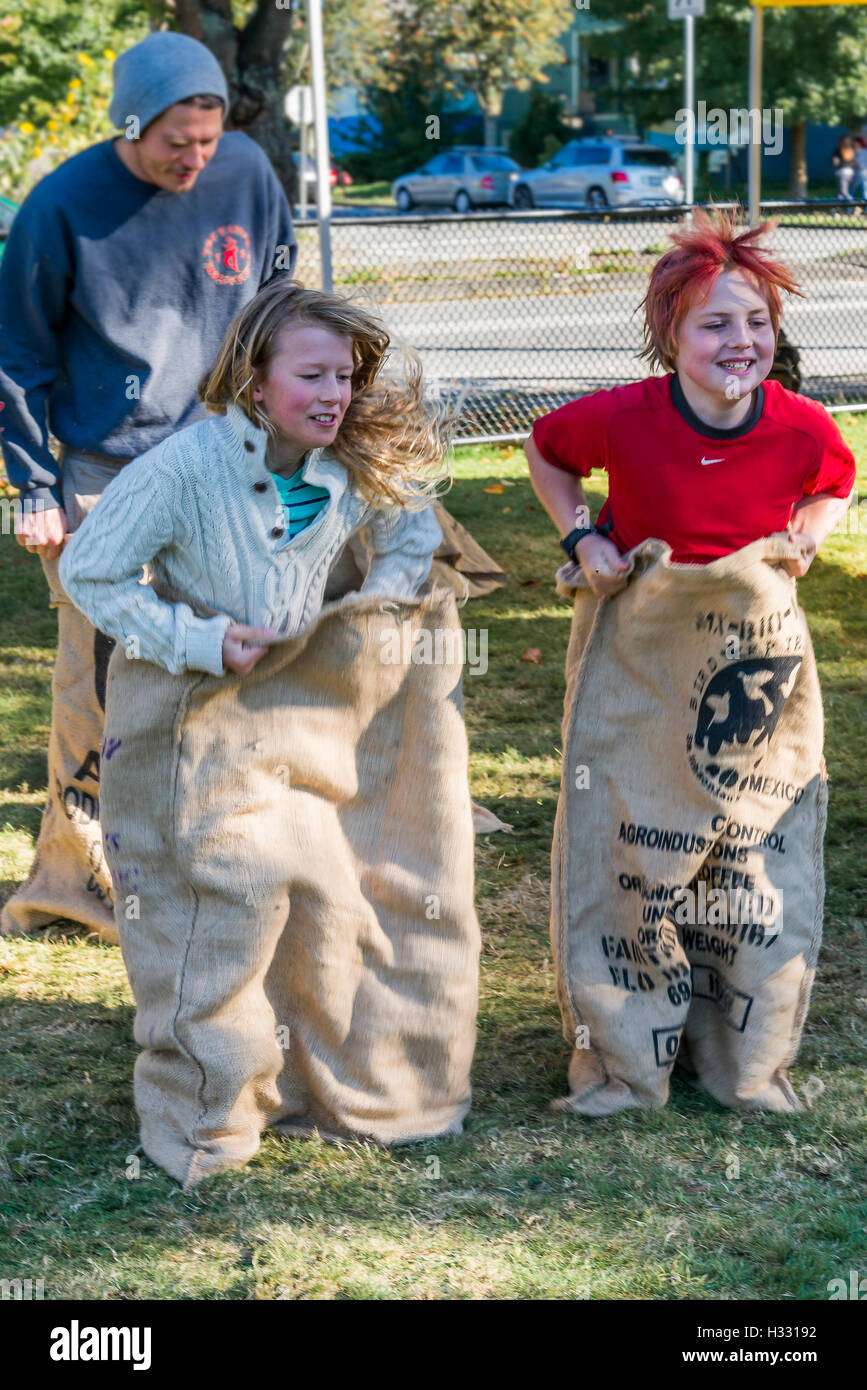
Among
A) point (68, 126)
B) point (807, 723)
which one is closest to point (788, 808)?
point (807, 723)

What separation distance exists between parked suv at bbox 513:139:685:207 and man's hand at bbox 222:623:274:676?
2956 cm

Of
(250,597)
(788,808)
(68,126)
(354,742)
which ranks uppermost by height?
(68,126)

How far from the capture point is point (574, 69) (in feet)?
167

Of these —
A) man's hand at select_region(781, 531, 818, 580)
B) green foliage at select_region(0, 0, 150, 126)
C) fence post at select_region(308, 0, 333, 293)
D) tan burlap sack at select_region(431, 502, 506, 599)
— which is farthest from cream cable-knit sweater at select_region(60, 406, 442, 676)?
green foliage at select_region(0, 0, 150, 126)

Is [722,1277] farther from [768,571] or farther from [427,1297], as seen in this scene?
[768,571]

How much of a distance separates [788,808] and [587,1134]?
0.79 m

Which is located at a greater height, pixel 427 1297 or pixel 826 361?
pixel 826 361

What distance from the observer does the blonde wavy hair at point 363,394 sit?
280 cm

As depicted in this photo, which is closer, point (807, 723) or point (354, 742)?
point (354, 742)

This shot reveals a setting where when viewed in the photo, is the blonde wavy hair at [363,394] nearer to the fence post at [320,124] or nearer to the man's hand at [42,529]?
the man's hand at [42,529]

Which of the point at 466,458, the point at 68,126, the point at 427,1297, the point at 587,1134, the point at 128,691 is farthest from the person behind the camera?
the point at 68,126

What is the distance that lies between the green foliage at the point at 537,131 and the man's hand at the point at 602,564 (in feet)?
151

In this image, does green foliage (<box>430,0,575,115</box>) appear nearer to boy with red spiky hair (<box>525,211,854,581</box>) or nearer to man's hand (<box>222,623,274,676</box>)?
boy with red spiky hair (<box>525,211,854,581</box>)

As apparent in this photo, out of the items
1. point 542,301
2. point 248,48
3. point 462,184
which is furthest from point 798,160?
point 248,48
